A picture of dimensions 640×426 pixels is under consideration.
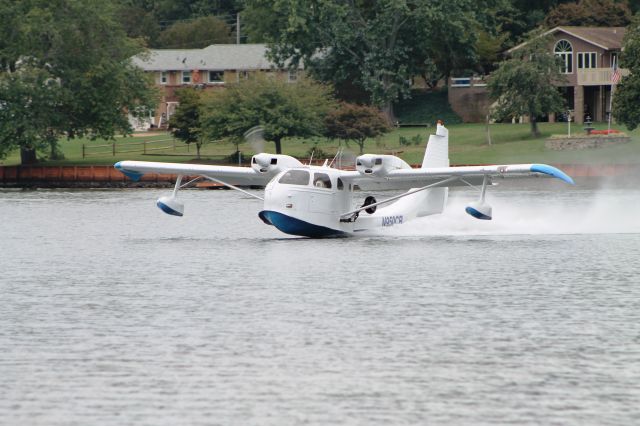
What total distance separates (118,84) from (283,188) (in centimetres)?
5057

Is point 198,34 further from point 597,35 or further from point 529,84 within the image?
point 529,84

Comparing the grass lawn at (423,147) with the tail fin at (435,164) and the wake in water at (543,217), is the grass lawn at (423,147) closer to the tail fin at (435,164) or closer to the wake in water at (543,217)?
the wake in water at (543,217)

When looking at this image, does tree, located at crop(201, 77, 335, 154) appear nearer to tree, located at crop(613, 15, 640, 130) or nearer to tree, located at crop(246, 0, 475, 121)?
tree, located at crop(246, 0, 475, 121)

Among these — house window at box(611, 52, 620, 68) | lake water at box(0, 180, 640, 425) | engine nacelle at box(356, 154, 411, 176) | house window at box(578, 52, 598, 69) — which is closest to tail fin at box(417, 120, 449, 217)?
lake water at box(0, 180, 640, 425)

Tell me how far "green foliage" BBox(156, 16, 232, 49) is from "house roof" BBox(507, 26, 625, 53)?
144 ft

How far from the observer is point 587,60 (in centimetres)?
9856

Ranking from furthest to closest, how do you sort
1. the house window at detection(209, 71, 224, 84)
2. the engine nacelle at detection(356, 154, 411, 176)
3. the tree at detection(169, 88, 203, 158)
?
the house window at detection(209, 71, 224, 84), the tree at detection(169, 88, 203, 158), the engine nacelle at detection(356, 154, 411, 176)

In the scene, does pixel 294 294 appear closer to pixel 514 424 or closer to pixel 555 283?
pixel 555 283

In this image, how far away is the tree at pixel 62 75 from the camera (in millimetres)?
82125

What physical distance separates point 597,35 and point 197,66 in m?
37.5

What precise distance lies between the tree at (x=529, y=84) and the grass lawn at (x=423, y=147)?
191 centimetres

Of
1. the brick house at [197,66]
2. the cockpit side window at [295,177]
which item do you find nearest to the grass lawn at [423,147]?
the brick house at [197,66]

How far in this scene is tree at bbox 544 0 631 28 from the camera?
105 meters

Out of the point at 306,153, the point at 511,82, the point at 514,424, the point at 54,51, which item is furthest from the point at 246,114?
the point at 514,424
